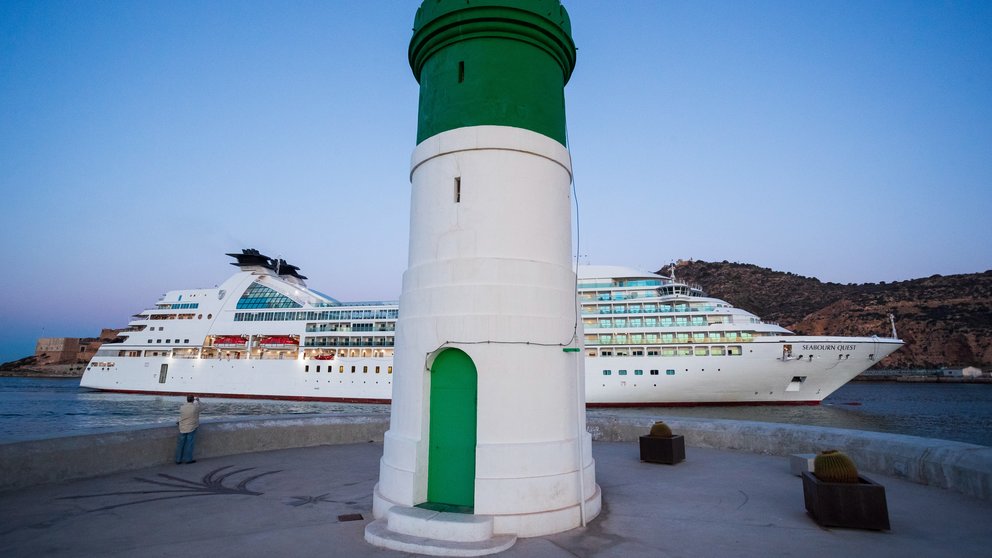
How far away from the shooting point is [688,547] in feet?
14.0

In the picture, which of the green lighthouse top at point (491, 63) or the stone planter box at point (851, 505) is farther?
the green lighthouse top at point (491, 63)

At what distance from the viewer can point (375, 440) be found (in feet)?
35.1

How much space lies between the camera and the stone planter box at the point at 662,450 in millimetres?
8133

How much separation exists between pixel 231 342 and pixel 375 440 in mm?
45242

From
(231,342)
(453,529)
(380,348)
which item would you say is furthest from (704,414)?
(231,342)

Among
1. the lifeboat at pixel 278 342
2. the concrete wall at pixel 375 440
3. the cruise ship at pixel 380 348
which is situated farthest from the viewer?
the lifeboat at pixel 278 342

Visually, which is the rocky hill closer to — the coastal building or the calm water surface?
the calm water surface

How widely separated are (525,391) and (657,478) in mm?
3446

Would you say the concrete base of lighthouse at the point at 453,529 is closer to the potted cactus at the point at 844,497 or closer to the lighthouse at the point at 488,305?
the lighthouse at the point at 488,305

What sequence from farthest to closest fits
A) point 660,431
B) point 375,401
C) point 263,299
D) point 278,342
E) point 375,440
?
point 263,299 → point 278,342 → point 375,401 → point 375,440 → point 660,431

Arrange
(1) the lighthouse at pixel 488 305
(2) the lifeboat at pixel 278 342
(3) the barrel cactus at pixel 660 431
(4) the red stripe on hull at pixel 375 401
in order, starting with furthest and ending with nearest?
(2) the lifeboat at pixel 278 342, (4) the red stripe on hull at pixel 375 401, (3) the barrel cactus at pixel 660 431, (1) the lighthouse at pixel 488 305

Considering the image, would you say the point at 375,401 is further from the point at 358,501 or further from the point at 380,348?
the point at 358,501

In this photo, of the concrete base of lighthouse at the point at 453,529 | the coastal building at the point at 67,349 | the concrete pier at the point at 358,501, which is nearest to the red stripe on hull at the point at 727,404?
the concrete pier at the point at 358,501

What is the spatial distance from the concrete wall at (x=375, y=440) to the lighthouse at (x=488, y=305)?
15.1 feet
